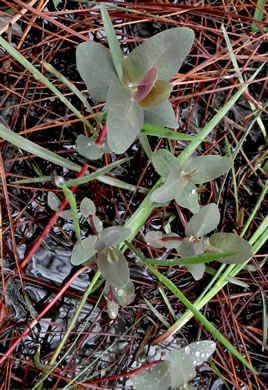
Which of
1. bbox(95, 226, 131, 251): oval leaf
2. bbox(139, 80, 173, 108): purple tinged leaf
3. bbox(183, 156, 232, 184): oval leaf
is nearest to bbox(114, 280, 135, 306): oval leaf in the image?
bbox(95, 226, 131, 251): oval leaf

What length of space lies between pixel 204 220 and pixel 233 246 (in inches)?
3.4

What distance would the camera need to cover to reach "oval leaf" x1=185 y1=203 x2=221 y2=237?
3.22 feet

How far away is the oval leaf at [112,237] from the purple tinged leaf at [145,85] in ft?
0.81

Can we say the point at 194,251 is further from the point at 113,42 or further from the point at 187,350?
the point at 113,42

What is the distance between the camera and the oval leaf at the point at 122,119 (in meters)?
0.85

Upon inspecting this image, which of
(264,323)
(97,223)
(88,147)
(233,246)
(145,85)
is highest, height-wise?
(145,85)

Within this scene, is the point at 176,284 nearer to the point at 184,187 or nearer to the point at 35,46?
the point at 184,187

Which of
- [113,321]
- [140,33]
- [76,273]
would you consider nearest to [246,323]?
[113,321]

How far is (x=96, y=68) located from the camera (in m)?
0.90

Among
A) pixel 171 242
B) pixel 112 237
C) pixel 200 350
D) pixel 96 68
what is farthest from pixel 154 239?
pixel 96 68

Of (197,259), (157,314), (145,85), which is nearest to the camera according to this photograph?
(145,85)

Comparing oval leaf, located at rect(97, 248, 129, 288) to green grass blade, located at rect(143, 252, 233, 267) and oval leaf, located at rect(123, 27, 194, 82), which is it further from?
oval leaf, located at rect(123, 27, 194, 82)

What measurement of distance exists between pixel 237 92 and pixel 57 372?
72cm

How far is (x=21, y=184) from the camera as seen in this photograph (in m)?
1.07
